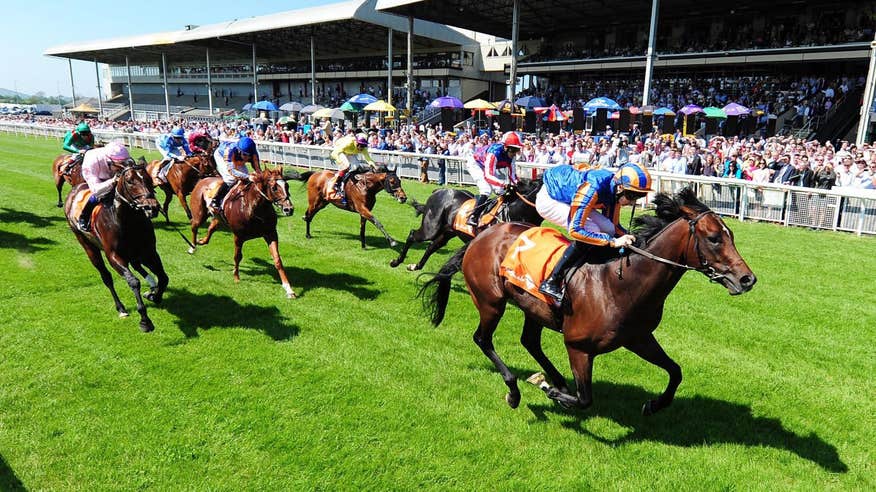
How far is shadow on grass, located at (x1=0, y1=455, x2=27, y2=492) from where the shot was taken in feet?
12.0

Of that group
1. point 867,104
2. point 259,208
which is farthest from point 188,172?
point 867,104

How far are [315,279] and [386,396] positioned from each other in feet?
12.8

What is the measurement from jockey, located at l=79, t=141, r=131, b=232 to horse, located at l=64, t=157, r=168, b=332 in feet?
0.35

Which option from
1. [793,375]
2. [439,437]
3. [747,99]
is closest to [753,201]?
[793,375]

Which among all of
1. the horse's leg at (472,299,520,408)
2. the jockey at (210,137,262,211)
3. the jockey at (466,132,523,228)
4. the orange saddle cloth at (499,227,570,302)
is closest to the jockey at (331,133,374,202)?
the jockey at (210,137,262,211)

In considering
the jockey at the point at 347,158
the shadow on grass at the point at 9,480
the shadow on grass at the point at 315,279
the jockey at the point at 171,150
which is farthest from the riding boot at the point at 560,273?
the jockey at the point at 171,150

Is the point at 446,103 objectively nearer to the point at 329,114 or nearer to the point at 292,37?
the point at 329,114

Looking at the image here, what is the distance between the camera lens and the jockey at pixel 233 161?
8555 millimetres

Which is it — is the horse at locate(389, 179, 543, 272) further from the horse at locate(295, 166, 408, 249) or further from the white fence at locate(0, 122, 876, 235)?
the white fence at locate(0, 122, 876, 235)

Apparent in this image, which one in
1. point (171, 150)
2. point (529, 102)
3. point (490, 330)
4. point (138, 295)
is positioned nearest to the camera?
point (490, 330)

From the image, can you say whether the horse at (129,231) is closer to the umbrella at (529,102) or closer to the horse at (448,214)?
the horse at (448,214)

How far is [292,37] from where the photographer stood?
2068 inches

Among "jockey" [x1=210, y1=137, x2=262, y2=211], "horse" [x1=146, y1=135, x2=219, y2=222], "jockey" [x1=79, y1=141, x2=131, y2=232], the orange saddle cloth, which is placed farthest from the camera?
"horse" [x1=146, y1=135, x2=219, y2=222]

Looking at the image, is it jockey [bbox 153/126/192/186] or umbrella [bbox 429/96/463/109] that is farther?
umbrella [bbox 429/96/463/109]
